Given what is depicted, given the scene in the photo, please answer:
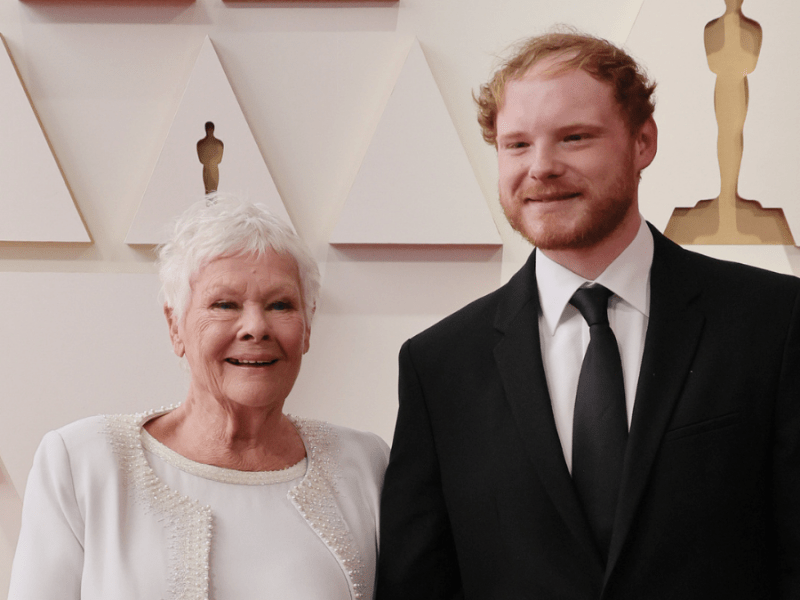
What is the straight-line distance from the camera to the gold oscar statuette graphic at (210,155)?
1.84m

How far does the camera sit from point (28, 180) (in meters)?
1.83

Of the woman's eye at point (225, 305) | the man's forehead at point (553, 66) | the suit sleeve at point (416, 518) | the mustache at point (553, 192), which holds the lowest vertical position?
the suit sleeve at point (416, 518)

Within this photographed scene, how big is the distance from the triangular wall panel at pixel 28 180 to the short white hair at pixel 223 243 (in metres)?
0.58

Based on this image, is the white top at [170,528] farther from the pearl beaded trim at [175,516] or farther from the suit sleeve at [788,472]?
the suit sleeve at [788,472]

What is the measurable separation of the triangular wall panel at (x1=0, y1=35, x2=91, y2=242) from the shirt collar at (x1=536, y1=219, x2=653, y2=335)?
3.81ft

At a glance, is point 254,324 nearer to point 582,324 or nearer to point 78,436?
point 78,436

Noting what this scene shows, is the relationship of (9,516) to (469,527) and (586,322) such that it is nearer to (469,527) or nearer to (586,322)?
(469,527)

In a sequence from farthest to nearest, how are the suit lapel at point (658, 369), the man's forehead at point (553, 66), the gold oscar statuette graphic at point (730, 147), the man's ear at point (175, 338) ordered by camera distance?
the gold oscar statuette graphic at point (730, 147) → the man's ear at point (175, 338) → the man's forehead at point (553, 66) → the suit lapel at point (658, 369)

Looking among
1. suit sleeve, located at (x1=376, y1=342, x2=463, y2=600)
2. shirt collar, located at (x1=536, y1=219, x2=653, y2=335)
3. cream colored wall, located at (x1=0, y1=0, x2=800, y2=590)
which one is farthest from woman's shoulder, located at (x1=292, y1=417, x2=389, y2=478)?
shirt collar, located at (x1=536, y1=219, x2=653, y2=335)

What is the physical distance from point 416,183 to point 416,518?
2.79ft

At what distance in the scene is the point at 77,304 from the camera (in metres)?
1.84

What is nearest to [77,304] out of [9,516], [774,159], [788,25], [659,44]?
[9,516]

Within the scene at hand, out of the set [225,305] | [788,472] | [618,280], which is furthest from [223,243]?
[788,472]

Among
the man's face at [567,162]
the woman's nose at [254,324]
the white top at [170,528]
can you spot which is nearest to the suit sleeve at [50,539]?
the white top at [170,528]
